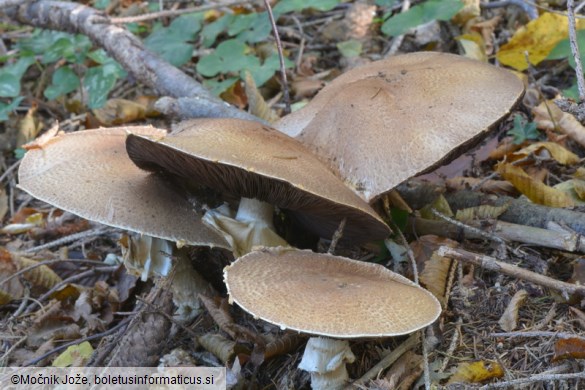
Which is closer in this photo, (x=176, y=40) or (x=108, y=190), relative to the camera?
(x=108, y=190)

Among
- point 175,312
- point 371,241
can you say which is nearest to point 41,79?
point 175,312

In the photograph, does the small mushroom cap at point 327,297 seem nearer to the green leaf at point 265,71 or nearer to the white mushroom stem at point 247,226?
the white mushroom stem at point 247,226

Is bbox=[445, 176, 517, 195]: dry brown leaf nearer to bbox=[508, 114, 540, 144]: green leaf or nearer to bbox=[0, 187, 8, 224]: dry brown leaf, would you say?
bbox=[508, 114, 540, 144]: green leaf

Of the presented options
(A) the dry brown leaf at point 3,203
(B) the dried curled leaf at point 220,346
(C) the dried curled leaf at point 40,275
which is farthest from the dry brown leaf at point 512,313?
(A) the dry brown leaf at point 3,203

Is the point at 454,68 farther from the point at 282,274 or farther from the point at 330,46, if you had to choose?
the point at 330,46

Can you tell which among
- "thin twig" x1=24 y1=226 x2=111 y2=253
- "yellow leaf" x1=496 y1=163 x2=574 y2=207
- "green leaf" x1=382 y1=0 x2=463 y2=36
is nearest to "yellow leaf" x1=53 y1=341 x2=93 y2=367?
"thin twig" x1=24 y1=226 x2=111 y2=253

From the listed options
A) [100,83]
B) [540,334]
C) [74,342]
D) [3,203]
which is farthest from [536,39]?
[3,203]

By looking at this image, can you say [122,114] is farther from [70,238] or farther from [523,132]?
[523,132]
